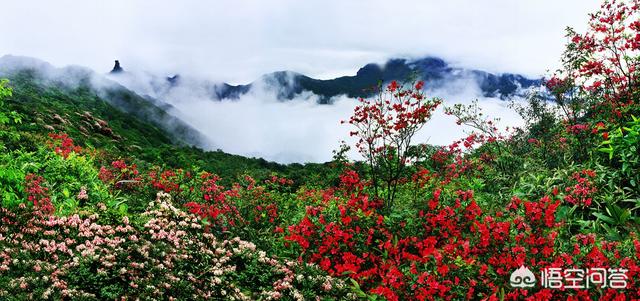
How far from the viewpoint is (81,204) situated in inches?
323

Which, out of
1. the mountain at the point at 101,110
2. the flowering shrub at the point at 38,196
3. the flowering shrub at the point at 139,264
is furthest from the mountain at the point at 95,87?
the flowering shrub at the point at 139,264

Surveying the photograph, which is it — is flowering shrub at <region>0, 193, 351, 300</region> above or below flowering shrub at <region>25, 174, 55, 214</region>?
below

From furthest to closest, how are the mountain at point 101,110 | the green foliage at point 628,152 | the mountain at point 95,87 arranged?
1. the mountain at point 95,87
2. the mountain at point 101,110
3. the green foliage at point 628,152

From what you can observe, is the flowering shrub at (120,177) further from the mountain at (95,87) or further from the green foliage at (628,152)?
the mountain at (95,87)

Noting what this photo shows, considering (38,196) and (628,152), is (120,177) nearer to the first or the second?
(38,196)

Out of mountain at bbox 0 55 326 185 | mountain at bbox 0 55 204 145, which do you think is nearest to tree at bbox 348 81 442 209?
mountain at bbox 0 55 326 185

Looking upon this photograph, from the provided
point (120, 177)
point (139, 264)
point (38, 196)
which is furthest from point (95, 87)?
point (139, 264)

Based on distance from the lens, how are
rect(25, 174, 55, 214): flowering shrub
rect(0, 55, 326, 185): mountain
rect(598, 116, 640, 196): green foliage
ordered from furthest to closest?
rect(0, 55, 326, 185): mountain, rect(598, 116, 640, 196): green foliage, rect(25, 174, 55, 214): flowering shrub

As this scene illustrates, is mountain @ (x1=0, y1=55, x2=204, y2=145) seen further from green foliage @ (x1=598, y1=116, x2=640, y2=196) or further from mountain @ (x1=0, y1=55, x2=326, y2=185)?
green foliage @ (x1=598, y1=116, x2=640, y2=196)

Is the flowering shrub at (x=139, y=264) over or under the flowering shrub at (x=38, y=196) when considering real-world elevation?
under

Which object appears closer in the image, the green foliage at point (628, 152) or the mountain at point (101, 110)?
the green foliage at point (628, 152)

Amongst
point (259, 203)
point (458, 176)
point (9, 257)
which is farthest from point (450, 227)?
point (458, 176)

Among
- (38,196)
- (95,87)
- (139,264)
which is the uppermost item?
(95,87)

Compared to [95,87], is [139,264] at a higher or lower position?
lower
